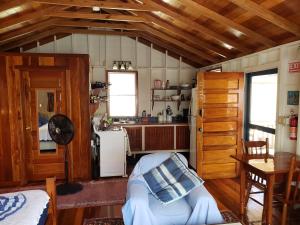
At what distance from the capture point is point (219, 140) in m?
4.14

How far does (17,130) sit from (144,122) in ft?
9.39

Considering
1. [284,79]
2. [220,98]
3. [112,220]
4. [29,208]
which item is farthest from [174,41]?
[29,208]

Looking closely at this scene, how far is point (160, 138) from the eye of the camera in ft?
18.4

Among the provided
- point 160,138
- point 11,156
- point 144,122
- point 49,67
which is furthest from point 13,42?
point 160,138

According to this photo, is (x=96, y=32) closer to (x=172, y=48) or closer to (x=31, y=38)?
(x=31, y=38)

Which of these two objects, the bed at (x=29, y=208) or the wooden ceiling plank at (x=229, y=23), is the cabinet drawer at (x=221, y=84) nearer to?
the wooden ceiling plank at (x=229, y=23)

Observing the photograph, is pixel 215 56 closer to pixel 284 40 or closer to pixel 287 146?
pixel 284 40

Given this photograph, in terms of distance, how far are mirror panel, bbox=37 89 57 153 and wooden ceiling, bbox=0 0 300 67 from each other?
1.32m

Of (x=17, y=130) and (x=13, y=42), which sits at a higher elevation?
(x=13, y=42)

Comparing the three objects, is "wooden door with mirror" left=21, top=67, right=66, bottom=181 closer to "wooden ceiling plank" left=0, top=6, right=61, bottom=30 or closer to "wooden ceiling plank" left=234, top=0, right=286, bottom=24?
"wooden ceiling plank" left=0, top=6, right=61, bottom=30

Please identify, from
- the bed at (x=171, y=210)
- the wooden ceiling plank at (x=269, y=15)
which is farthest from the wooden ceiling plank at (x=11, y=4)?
the bed at (x=171, y=210)

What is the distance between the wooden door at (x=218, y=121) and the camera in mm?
4035

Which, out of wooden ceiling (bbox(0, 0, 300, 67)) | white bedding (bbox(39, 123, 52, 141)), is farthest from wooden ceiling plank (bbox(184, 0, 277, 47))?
white bedding (bbox(39, 123, 52, 141))

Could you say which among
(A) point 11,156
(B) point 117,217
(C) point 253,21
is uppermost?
(C) point 253,21
